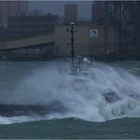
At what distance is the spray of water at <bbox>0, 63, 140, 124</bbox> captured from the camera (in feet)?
41.8

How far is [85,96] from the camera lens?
518 inches

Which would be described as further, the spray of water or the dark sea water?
the spray of water

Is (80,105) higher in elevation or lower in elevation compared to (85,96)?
lower

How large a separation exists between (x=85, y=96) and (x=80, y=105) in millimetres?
344

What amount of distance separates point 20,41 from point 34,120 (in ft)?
152

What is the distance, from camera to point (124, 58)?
55.7m

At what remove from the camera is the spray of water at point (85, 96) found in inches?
501

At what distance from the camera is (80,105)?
12875 mm

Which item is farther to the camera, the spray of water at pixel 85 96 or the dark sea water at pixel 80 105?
the spray of water at pixel 85 96

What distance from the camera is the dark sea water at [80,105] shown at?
422 inches

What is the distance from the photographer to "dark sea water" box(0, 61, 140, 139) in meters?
10.7

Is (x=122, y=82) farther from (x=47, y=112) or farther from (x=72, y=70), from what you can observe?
(x=47, y=112)

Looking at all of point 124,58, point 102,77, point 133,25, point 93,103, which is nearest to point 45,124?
point 93,103

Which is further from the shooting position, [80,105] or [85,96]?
[85,96]
